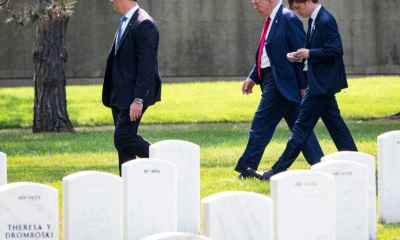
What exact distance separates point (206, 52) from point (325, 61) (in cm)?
2044

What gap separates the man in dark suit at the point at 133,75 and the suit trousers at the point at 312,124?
1.54 metres

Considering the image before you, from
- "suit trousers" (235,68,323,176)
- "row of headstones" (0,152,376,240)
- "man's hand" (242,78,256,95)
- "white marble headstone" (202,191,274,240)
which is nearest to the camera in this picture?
"white marble headstone" (202,191,274,240)

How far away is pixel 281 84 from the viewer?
10883 millimetres

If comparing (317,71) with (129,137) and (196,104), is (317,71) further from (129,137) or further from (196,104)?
(196,104)

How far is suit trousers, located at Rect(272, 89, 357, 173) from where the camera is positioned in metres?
10.4

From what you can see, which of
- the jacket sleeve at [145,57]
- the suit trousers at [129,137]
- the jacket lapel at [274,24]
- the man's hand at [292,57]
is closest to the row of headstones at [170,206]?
the suit trousers at [129,137]

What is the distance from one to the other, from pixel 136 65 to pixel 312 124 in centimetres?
191

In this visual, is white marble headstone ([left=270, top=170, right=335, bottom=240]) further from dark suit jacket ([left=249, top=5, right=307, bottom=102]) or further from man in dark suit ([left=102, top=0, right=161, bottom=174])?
dark suit jacket ([left=249, top=5, right=307, bottom=102])

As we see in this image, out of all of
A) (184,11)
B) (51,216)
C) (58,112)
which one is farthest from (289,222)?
(184,11)

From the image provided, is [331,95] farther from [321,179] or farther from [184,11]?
[184,11]

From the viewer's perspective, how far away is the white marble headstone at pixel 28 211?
248 inches

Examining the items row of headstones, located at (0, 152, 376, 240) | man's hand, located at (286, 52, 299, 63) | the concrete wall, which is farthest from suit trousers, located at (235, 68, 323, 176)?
the concrete wall

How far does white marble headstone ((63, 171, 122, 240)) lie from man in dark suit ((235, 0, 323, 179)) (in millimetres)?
4018

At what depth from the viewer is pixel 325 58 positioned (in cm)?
1022
